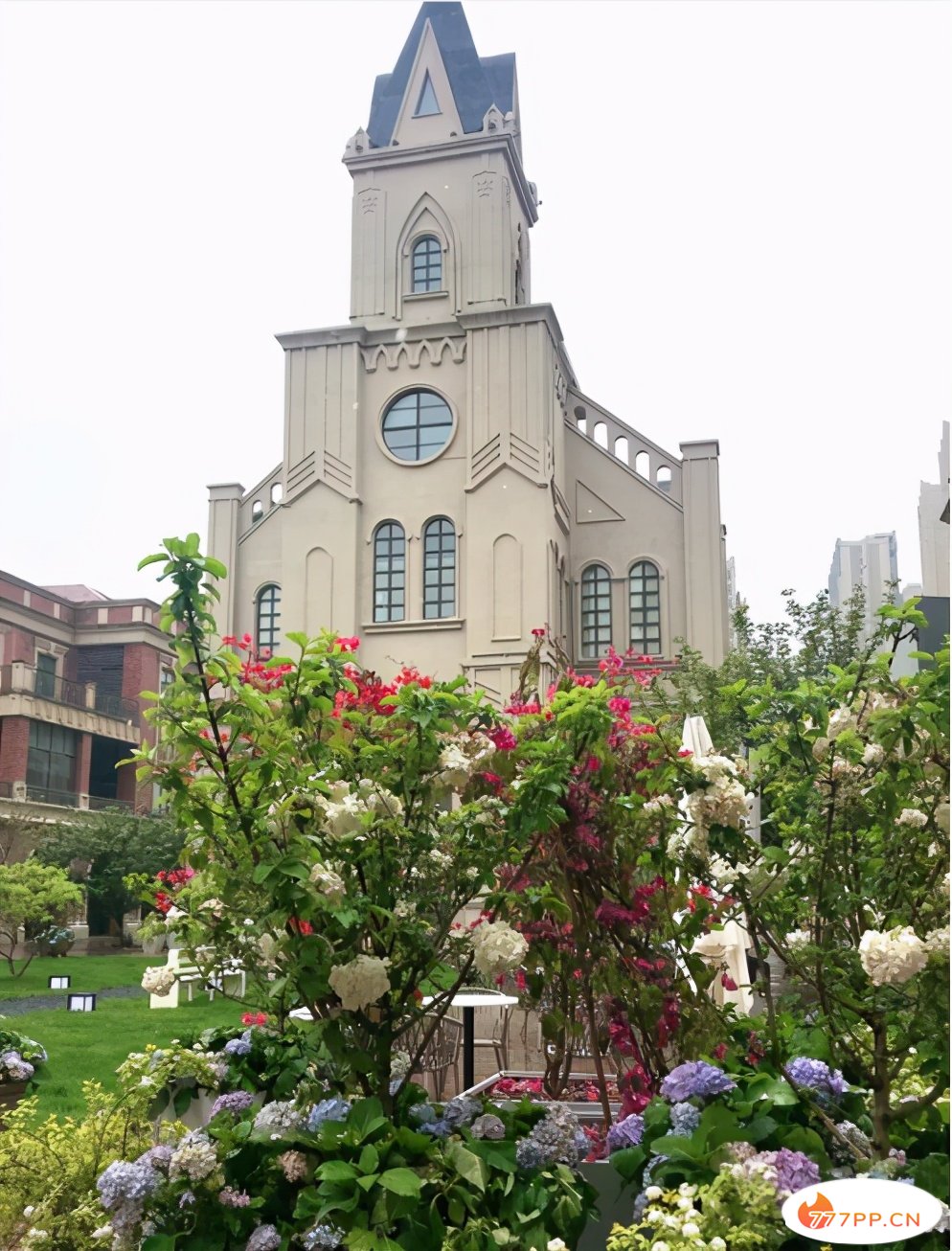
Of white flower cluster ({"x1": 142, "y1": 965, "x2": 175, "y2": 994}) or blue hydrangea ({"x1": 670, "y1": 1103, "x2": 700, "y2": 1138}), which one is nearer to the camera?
blue hydrangea ({"x1": 670, "y1": 1103, "x2": 700, "y2": 1138})

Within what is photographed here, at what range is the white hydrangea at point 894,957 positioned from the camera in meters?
1.75

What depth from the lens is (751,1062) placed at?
2486 millimetres

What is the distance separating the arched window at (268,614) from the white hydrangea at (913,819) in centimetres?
1346

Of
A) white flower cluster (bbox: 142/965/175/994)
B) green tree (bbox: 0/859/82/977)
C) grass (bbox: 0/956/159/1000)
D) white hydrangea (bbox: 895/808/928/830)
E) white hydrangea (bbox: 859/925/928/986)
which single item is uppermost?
white hydrangea (bbox: 895/808/928/830)

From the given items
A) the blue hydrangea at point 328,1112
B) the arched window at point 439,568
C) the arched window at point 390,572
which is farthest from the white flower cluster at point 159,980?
the arched window at point 390,572

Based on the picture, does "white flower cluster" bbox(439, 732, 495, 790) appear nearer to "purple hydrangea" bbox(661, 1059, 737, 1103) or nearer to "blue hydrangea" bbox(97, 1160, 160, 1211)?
"purple hydrangea" bbox(661, 1059, 737, 1103)

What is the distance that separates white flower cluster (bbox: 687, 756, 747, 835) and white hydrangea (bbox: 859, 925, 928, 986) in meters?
0.41

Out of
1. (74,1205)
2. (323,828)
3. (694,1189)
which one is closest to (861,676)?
(694,1189)

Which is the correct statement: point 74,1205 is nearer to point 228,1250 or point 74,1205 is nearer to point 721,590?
point 228,1250

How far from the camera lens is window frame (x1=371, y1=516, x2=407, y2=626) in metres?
14.9

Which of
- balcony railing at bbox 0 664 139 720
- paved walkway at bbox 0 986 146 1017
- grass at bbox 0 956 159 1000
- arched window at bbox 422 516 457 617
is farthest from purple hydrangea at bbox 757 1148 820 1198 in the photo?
balcony railing at bbox 0 664 139 720

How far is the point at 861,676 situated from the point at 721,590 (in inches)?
518

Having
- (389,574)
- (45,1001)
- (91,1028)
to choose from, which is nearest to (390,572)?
(389,574)

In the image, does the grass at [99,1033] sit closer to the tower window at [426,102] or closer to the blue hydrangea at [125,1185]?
the blue hydrangea at [125,1185]
